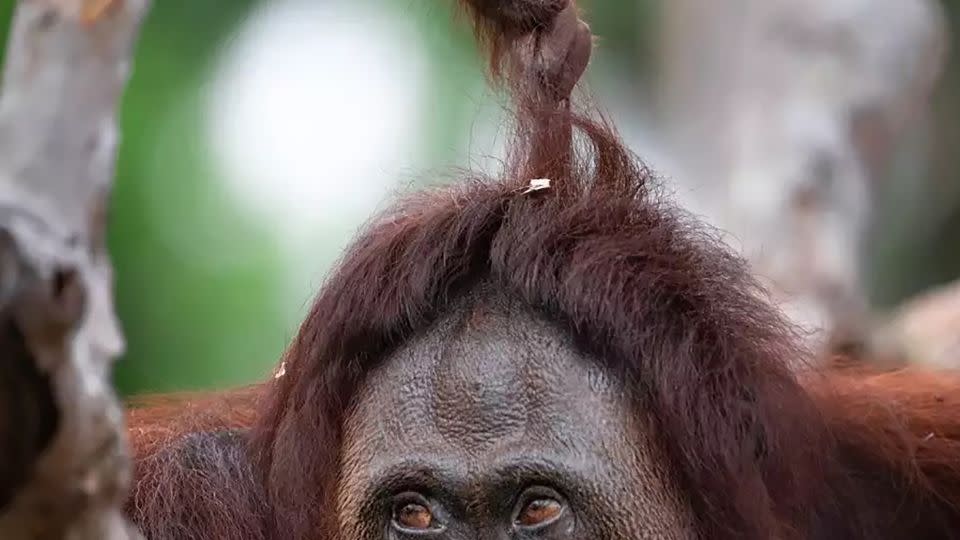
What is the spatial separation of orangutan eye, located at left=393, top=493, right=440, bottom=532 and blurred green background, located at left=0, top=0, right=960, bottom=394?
4.90m

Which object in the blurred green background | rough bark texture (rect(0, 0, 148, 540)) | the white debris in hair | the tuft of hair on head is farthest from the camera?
the blurred green background

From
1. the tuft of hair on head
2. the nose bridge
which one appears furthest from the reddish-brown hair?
the nose bridge

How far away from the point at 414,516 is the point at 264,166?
6935 millimetres

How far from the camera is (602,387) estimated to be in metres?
2.68

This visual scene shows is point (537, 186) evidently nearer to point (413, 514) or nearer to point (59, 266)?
point (413, 514)

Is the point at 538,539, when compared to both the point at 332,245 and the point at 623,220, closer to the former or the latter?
Result: the point at 623,220

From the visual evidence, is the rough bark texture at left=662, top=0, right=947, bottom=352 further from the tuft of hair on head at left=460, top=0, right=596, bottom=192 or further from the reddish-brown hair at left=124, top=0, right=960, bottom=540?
the reddish-brown hair at left=124, top=0, right=960, bottom=540

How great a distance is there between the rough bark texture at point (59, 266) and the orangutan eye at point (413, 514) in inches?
42.6

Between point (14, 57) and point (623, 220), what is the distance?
1.55 m

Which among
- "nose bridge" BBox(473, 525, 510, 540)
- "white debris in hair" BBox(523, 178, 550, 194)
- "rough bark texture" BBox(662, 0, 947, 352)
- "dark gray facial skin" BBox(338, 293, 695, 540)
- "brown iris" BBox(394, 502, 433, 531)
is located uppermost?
"rough bark texture" BBox(662, 0, 947, 352)

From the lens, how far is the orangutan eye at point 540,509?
2551 mm

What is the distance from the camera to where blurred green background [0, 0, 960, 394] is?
851 cm

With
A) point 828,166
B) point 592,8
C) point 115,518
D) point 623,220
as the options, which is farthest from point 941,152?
A: point 115,518

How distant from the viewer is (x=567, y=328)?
8.89 feet
